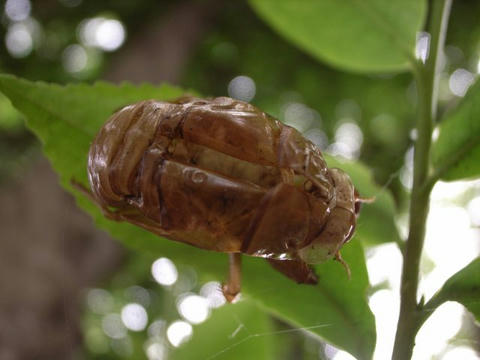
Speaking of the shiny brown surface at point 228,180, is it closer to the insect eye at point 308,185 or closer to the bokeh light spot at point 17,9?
the insect eye at point 308,185

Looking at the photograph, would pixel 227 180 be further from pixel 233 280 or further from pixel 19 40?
pixel 19 40

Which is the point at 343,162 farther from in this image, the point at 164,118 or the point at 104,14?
the point at 104,14

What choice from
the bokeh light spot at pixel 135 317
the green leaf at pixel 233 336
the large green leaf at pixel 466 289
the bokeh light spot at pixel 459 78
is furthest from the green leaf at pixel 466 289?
the bokeh light spot at pixel 459 78

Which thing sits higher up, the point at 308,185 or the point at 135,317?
the point at 308,185

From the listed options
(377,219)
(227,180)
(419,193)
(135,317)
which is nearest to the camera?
(227,180)

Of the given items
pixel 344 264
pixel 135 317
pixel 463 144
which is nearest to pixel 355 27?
pixel 463 144
